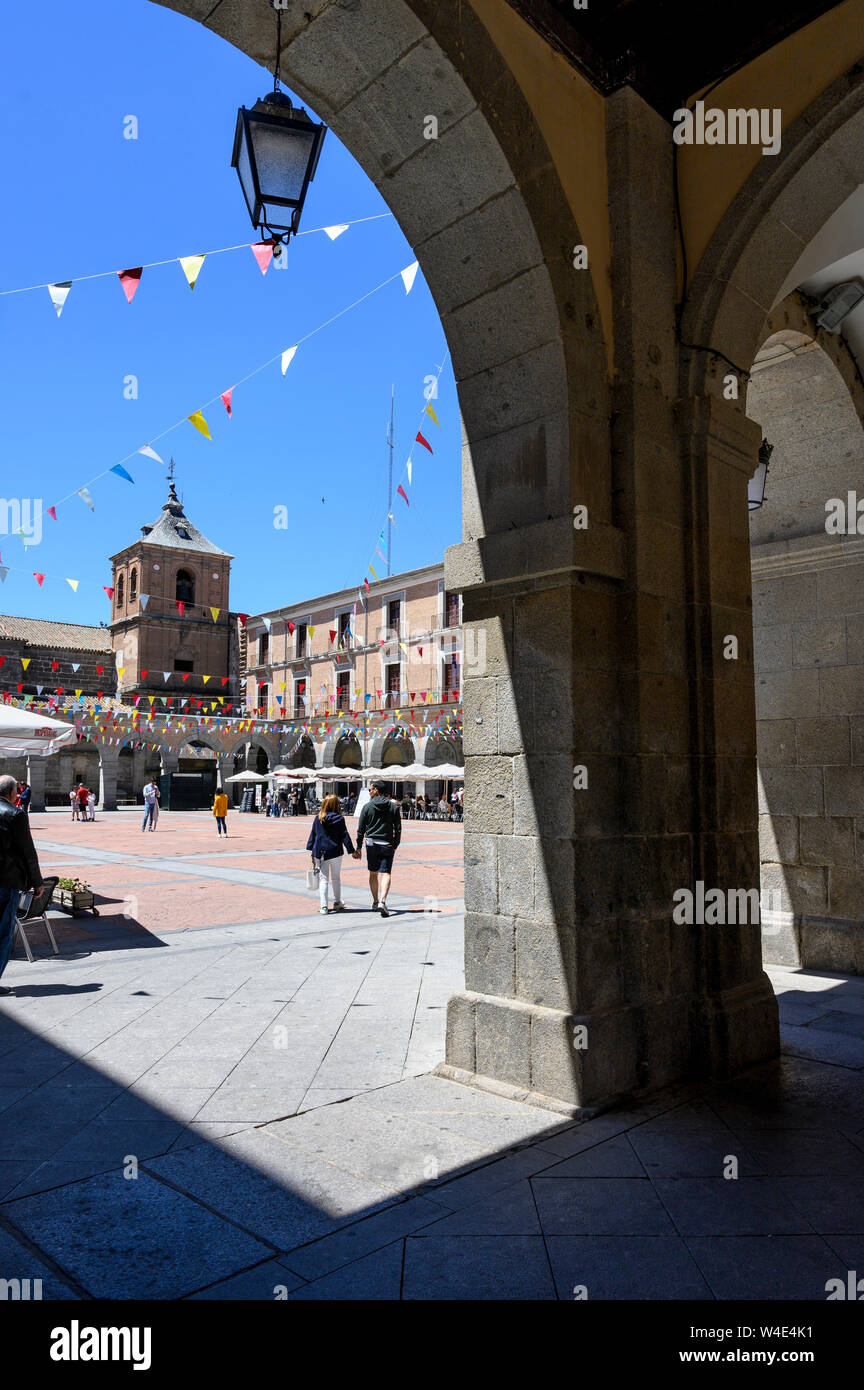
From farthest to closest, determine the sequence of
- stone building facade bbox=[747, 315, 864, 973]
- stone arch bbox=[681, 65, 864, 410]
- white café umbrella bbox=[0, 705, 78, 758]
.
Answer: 1. white café umbrella bbox=[0, 705, 78, 758]
2. stone building facade bbox=[747, 315, 864, 973]
3. stone arch bbox=[681, 65, 864, 410]

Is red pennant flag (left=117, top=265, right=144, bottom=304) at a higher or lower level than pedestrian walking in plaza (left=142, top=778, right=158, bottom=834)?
higher

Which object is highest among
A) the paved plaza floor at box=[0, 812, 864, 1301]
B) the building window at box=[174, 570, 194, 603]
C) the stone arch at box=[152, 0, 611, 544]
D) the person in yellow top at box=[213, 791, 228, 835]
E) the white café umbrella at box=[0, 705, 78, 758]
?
the building window at box=[174, 570, 194, 603]

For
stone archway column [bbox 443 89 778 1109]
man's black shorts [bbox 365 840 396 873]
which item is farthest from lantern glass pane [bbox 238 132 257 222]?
man's black shorts [bbox 365 840 396 873]

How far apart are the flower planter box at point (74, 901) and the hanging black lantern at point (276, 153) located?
6688 mm

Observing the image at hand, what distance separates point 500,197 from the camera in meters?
3.69

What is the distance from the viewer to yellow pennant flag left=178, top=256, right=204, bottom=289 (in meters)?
7.52

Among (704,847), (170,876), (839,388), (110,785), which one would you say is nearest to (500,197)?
(704,847)

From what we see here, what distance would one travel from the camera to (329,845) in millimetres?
8852

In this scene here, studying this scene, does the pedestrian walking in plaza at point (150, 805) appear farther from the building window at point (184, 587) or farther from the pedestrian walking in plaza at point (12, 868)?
the building window at point (184, 587)

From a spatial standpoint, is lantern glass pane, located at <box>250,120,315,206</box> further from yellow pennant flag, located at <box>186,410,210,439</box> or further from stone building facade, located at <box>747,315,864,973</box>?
yellow pennant flag, located at <box>186,410,210,439</box>

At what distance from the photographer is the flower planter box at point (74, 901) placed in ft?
27.8

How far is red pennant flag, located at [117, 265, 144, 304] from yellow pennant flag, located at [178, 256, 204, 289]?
0.44m

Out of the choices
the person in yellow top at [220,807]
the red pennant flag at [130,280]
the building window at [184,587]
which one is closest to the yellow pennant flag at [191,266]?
the red pennant flag at [130,280]
